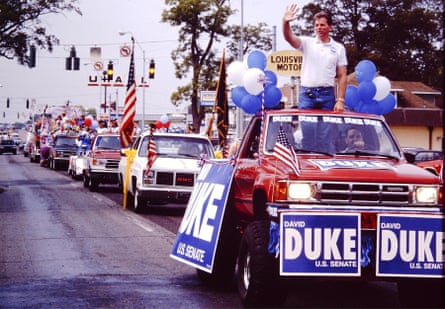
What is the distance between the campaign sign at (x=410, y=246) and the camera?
744cm

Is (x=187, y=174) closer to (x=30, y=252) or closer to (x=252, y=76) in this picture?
(x=30, y=252)

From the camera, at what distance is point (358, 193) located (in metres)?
7.74

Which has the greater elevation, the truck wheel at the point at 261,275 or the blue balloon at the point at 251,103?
the blue balloon at the point at 251,103

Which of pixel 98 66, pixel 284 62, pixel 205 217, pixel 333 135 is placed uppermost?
pixel 98 66

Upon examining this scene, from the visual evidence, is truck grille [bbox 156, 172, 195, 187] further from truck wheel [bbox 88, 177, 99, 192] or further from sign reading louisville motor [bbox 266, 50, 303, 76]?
sign reading louisville motor [bbox 266, 50, 303, 76]

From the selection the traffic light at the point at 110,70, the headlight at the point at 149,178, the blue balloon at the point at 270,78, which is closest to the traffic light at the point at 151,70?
the traffic light at the point at 110,70

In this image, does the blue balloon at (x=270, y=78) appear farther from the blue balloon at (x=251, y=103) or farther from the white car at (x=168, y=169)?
the white car at (x=168, y=169)

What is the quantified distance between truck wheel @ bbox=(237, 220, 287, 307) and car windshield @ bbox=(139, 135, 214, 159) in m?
11.7

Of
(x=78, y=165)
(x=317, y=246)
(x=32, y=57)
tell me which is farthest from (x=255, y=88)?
(x=78, y=165)

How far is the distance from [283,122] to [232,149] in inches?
65.9

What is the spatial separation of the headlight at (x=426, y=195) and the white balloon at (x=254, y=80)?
2.75 metres

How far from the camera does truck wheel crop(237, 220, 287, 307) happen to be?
760cm

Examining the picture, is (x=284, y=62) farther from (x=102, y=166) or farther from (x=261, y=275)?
(x=261, y=275)

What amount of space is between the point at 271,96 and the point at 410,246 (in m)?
3.32
